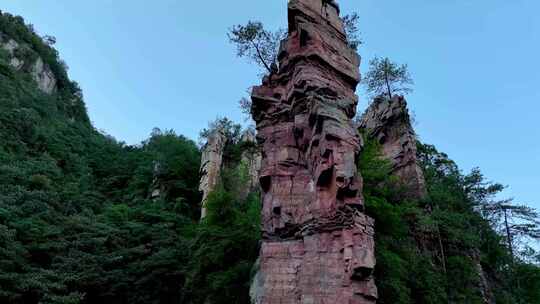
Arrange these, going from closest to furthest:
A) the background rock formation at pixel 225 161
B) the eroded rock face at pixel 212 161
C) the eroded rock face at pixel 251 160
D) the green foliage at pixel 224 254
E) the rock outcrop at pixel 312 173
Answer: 1. the rock outcrop at pixel 312 173
2. the green foliage at pixel 224 254
3. the eroded rock face at pixel 251 160
4. the background rock formation at pixel 225 161
5. the eroded rock face at pixel 212 161


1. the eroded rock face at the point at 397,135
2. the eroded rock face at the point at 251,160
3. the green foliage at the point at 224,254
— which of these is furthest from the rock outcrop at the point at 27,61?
the eroded rock face at the point at 397,135

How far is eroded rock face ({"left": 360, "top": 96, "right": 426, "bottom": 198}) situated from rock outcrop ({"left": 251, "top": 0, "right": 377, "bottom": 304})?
714cm

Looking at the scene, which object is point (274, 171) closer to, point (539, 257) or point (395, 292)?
point (395, 292)

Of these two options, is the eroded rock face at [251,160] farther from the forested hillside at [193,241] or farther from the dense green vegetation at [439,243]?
the dense green vegetation at [439,243]

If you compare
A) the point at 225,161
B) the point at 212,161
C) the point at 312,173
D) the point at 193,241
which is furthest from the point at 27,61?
the point at 312,173

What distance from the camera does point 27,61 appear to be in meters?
42.7

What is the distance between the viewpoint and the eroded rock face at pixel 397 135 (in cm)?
1838

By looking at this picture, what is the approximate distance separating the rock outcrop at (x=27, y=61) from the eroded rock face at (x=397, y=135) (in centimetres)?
3548

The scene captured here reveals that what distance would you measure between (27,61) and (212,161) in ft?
93.3

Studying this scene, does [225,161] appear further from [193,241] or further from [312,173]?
[312,173]

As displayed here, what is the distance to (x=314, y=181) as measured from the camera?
34.6 feet

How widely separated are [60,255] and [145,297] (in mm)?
3617

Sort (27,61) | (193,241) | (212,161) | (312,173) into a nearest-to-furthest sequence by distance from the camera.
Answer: (312,173) < (193,241) < (212,161) < (27,61)

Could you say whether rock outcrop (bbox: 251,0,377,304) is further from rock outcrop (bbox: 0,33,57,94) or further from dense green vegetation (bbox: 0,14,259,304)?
rock outcrop (bbox: 0,33,57,94)
